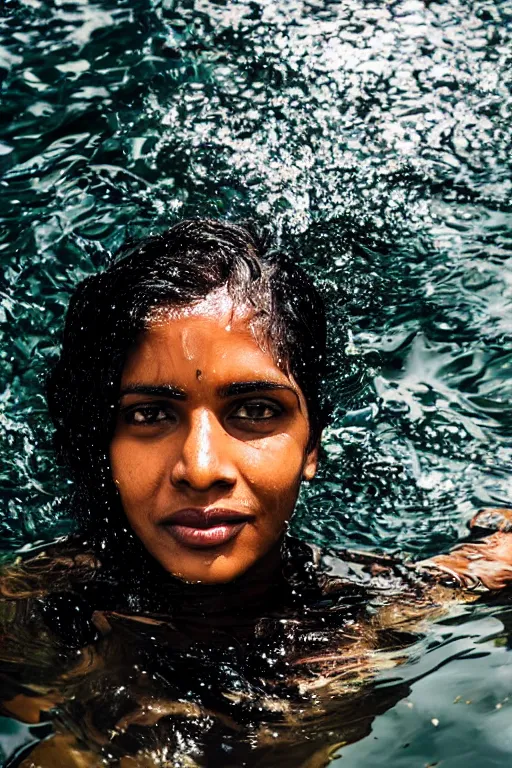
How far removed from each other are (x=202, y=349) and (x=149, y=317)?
0.22 metres

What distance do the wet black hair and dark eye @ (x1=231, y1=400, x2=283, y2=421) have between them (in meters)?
0.12

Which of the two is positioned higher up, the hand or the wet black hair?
the wet black hair

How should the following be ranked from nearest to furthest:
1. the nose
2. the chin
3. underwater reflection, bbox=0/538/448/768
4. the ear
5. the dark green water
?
underwater reflection, bbox=0/538/448/768, the nose, the chin, the ear, the dark green water

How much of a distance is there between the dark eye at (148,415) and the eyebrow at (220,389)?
0.04 m

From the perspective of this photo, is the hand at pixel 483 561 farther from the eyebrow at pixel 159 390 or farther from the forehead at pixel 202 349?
the eyebrow at pixel 159 390

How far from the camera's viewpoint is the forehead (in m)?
2.78

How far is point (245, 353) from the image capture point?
9.32ft

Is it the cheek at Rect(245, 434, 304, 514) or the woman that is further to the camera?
the cheek at Rect(245, 434, 304, 514)

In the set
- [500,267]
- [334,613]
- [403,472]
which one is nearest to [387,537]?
[403,472]

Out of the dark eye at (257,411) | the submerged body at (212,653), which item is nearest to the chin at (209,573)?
the submerged body at (212,653)

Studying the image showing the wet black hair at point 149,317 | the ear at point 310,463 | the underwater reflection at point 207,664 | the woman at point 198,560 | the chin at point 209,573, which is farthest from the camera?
the ear at point 310,463

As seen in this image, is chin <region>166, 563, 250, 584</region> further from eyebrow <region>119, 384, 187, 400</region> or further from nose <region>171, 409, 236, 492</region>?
eyebrow <region>119, 384, 187, 400</region>

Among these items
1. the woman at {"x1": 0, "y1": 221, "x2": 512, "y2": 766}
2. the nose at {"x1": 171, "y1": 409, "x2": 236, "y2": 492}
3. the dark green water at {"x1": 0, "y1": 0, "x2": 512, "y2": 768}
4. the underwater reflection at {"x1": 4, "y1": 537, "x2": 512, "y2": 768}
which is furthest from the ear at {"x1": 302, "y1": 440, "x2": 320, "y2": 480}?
the dark green water at {"x1": 0, "y1": 0, "x2": 512, "y2": 768}

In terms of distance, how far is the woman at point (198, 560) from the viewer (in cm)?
255
